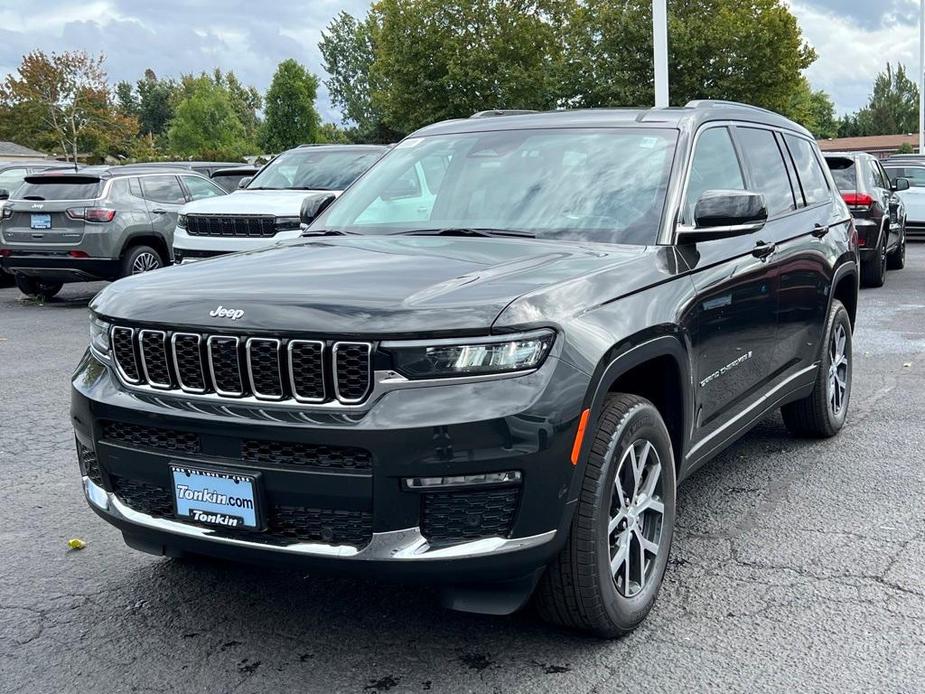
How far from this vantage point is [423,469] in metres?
2.93

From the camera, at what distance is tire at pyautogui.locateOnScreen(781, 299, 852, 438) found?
19.0 feet

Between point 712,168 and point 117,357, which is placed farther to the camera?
point 712,168

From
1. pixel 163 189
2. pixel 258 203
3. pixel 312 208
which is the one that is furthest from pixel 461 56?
pixel 312 208

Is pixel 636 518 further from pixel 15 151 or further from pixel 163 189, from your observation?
pixel 15 151

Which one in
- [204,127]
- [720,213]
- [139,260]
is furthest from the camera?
[204,127]

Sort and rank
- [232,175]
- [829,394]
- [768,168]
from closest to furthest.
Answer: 1. [768,168]
2. [829,394]
3. [232,175]

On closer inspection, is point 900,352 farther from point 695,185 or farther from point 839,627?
point 839,627

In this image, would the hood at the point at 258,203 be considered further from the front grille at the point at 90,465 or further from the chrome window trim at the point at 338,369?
the chrome window trim at the point at 338,369

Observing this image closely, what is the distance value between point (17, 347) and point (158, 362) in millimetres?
7590

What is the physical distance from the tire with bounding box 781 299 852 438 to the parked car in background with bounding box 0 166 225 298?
9.21 metres

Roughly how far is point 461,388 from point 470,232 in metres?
1.40

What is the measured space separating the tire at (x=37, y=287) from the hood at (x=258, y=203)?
3589 mm

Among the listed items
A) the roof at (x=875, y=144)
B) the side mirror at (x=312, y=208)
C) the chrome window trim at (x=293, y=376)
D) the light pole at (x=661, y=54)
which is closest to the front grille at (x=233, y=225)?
the side mirror at (x=312, y=208)

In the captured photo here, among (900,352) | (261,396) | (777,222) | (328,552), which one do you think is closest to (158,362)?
(261,396)
